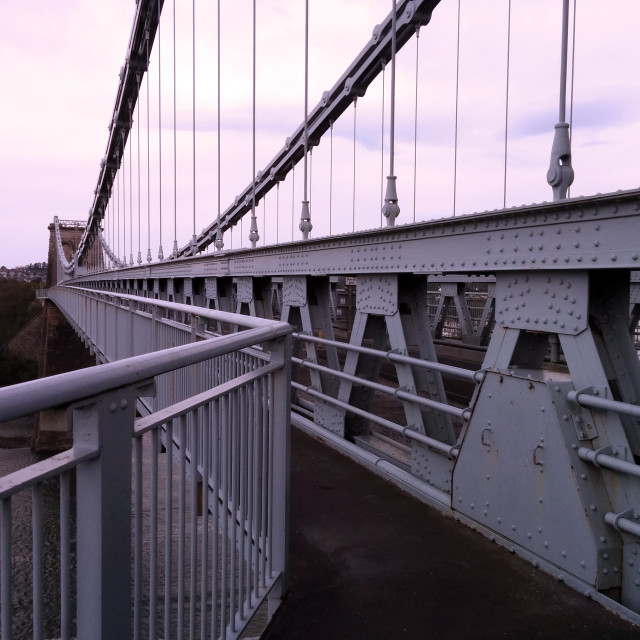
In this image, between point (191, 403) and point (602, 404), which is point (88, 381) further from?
point (602, 404)

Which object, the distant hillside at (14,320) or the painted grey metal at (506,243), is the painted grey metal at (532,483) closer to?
the painted grey metal at (506,243)

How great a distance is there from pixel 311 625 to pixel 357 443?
3.08m

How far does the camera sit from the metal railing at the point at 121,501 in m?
1.09

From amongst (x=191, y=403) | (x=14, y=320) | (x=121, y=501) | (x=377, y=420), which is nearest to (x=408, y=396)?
(x=377, y=420)

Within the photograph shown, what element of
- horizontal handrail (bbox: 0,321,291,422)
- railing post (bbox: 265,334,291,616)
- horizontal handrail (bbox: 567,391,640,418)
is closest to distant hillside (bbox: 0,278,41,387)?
railing post (bbox: 265,334,291,616)

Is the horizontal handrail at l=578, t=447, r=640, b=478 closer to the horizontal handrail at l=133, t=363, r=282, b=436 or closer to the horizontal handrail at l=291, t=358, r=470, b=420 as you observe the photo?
the horizontal handrail at l=291, t=358, r=470, b=420

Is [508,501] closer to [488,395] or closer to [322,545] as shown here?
[488,395]

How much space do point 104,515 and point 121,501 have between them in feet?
0.18

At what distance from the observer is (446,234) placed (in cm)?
385

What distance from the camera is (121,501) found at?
132 centimetres

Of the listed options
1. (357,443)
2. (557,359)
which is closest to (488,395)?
(357,443)

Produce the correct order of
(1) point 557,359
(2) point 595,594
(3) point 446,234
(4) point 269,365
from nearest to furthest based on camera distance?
(4) point 269,365, (2) point 595,594, (3) point 446,234, (1) point 557,359

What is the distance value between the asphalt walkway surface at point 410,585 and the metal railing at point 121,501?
1.39 ft

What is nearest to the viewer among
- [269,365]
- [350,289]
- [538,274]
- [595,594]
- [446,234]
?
[269,365]
